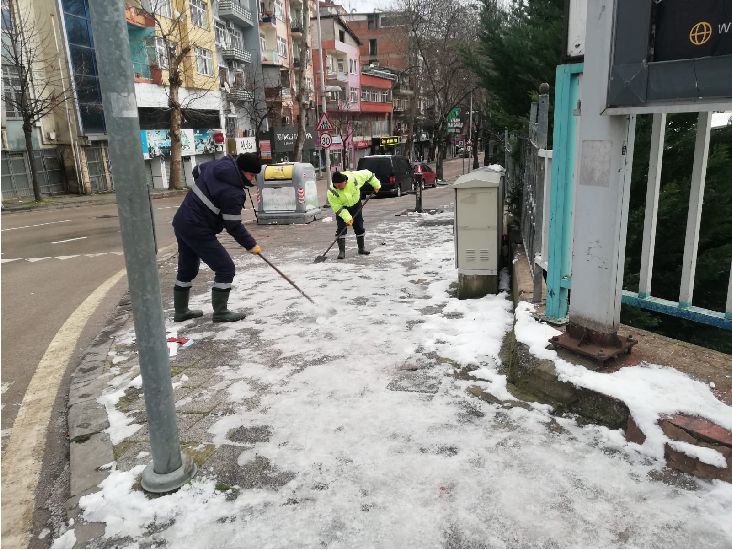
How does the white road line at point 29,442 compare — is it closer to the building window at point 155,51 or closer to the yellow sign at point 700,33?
the yellow sign at point 700,33

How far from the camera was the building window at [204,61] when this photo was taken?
3452 cm

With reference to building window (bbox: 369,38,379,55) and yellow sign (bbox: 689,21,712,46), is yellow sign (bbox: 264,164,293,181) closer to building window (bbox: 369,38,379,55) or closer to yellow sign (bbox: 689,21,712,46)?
yellow sign (bbox: 689,21,712,46)

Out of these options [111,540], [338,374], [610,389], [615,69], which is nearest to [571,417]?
[610,389]

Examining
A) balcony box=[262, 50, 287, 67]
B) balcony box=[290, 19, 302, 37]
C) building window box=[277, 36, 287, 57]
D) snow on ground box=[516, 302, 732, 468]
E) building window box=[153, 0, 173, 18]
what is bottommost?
snow on ground box=[516, 302, 732, 468]

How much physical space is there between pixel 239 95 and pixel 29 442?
40.2 m

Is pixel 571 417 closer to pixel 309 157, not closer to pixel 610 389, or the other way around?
pixel 610 389

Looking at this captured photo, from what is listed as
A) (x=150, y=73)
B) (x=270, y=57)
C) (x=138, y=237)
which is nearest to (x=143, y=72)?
(x=150, y=73)

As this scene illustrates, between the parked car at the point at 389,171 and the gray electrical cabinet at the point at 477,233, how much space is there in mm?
15094

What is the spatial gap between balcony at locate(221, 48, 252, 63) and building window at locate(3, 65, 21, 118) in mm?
18192

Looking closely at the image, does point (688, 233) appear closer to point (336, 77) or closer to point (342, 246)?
point (342, 246)

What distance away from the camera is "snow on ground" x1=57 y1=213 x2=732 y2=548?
93.1 inches

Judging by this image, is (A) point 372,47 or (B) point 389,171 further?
(A) point 372,47

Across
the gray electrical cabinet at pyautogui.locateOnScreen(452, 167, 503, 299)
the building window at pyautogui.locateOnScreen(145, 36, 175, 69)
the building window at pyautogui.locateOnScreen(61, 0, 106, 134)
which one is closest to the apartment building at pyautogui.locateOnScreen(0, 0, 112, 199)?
the building window at pyautogui.locateOnScreen(61, 0, 106, 134)

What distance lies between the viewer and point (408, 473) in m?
2.78
